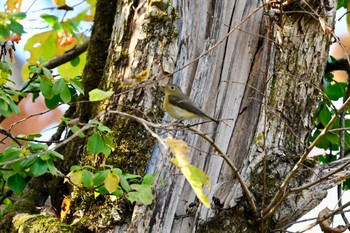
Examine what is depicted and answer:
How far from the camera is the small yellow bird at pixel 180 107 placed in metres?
2.77

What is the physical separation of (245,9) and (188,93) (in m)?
0.48

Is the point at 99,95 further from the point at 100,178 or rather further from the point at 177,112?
the point at 177,112

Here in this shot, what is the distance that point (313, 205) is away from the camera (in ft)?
9.91

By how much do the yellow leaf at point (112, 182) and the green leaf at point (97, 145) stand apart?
15cm

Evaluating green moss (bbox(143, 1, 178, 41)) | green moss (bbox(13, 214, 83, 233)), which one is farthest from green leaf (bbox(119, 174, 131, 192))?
green moss (bbox(143, 1, 178, 41))

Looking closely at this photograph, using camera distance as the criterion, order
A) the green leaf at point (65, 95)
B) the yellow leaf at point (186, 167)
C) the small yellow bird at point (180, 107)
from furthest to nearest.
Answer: the green leaf at point (65, 95)
the small yellow bird at point (180, 107)
the yellow leaf at point (186, 167)

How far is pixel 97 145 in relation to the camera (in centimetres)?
268

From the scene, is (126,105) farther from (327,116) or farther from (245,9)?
(327,116)

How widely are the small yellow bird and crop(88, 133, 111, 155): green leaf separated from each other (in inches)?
11.3

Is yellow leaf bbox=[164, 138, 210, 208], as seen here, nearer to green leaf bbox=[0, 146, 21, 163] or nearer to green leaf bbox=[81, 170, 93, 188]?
green leaf bbox=[81, 170, 93, 188]

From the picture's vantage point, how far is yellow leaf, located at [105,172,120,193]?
100 inches

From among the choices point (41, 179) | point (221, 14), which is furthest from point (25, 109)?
point (221, 14)

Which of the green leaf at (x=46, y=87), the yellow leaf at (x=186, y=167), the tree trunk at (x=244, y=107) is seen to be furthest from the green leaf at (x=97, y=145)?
the yellow leaf at (x=186, y=167)

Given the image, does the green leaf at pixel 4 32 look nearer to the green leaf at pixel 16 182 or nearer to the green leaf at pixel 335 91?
the green leaf at pixel 16 182
